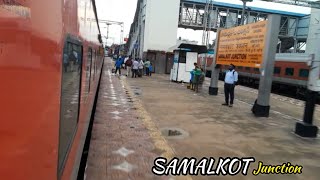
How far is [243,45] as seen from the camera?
1320cm

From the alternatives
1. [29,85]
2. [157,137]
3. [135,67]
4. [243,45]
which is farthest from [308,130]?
[135,67]

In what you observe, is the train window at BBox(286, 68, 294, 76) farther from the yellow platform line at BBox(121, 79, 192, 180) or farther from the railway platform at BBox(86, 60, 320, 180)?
the yellow platform line at BBox(121, 79, 192, 180)

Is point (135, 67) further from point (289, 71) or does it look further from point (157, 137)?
point (157, 137)

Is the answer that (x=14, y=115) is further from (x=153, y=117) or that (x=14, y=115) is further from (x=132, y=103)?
(x=132, y=103)

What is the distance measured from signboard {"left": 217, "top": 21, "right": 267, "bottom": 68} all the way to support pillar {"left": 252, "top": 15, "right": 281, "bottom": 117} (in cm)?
37

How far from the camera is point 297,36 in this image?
160 feet

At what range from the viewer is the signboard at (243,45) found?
11633 millimetres

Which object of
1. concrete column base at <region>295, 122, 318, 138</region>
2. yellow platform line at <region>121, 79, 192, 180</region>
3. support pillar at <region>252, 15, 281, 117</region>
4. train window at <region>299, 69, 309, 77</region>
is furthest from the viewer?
train window at <region>299, 69, 309, 77</region>

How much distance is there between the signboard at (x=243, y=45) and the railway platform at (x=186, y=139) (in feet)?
6.06

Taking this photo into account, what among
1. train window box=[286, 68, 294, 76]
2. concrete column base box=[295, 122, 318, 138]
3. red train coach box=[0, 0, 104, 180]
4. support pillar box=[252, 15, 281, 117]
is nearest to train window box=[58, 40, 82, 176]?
red train coach box=[0, 0, 104, 180]

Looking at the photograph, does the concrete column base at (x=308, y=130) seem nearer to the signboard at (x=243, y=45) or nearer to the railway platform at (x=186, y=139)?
the railway platform at (x=186, y=139)

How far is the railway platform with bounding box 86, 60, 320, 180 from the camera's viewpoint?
222 inches

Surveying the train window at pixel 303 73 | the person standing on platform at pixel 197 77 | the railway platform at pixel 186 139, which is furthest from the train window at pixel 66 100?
the train window at pixel 303 73

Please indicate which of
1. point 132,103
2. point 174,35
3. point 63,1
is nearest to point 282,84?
point 174,35
